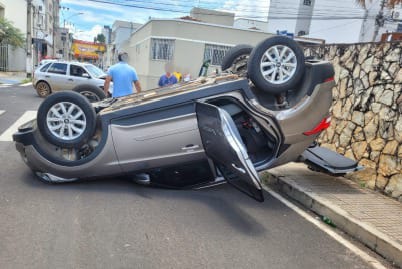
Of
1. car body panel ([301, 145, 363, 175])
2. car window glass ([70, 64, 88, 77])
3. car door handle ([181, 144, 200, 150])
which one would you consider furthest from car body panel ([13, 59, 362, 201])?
car window glass ([70, 64, 88, 77])

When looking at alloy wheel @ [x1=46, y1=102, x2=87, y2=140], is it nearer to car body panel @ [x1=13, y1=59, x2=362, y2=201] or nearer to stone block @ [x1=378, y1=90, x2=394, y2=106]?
car body panel @ [x1=13, y1=59, x2=362, y2=201]

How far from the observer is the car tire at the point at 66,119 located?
4727mm

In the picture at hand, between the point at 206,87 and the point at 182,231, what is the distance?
1.85m

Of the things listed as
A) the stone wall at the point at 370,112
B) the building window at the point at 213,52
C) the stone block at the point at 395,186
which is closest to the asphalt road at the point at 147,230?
the stone block at the point at 395,186

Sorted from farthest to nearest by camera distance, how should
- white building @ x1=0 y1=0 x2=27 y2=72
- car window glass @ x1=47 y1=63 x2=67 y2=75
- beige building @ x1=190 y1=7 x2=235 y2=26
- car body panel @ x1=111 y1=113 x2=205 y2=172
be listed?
beige building @ x1=190 y1=7 x2=235 y2=26
white building @ x1=0 y1=0 x2=27 y2=72
car window glass @ x1=47 y1=63 x2=67 y2=75
car body panel @ x1=111 y1=113 x2=205 y2=172

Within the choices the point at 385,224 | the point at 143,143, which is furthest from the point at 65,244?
the point at 385,224

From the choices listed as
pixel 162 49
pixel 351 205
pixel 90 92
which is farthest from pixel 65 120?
pixel 162 49

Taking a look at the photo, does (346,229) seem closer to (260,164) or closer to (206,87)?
(260,164)

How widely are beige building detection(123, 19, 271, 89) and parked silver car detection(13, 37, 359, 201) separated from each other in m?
19.9

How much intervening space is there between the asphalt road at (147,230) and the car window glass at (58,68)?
12.1 m

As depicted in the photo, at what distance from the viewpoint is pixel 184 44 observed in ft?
81.9

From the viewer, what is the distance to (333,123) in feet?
23.4

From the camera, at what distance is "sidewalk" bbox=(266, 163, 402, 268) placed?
153 inches

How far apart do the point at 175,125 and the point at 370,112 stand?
3.35 meters
